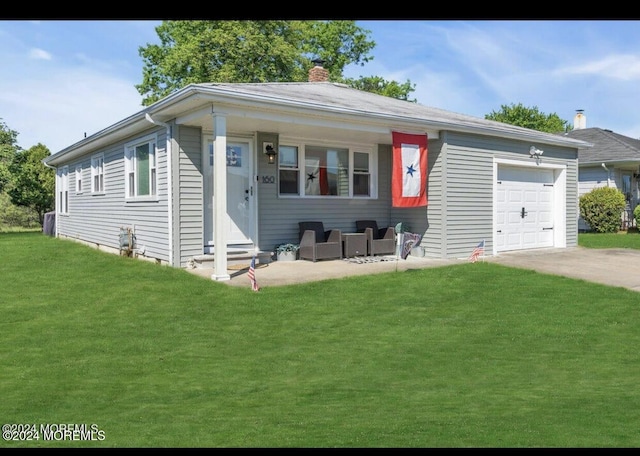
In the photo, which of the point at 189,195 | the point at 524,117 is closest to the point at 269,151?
the point at 189,195

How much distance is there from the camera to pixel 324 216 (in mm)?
12375

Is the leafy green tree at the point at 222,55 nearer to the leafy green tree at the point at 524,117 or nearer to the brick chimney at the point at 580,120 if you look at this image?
the brick chimney at the point at 580,120

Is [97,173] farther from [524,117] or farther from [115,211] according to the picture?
[524,117]

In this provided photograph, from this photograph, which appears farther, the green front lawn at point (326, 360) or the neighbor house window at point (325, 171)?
the neighbor house window at point (325, 171)

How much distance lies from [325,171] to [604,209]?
13322mm

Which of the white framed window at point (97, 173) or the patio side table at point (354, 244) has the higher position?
the white framed window at point (97, 173)

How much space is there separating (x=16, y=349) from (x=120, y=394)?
2.14 metres

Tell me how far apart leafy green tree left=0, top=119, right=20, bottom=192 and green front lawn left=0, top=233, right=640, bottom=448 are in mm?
23142

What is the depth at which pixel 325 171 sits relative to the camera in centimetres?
1253

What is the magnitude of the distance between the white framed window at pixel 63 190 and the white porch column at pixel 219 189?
13.3 m

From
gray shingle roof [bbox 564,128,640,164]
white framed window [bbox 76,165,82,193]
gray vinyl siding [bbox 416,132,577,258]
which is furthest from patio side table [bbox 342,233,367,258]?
gray shingle roof [bbox 564,128,640,164]

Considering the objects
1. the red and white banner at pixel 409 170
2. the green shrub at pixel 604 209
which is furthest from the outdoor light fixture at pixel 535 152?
the green shrub at pixel 604 209

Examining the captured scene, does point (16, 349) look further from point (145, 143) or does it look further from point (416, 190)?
point (416, 190)

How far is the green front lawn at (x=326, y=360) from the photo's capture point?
362 cm
